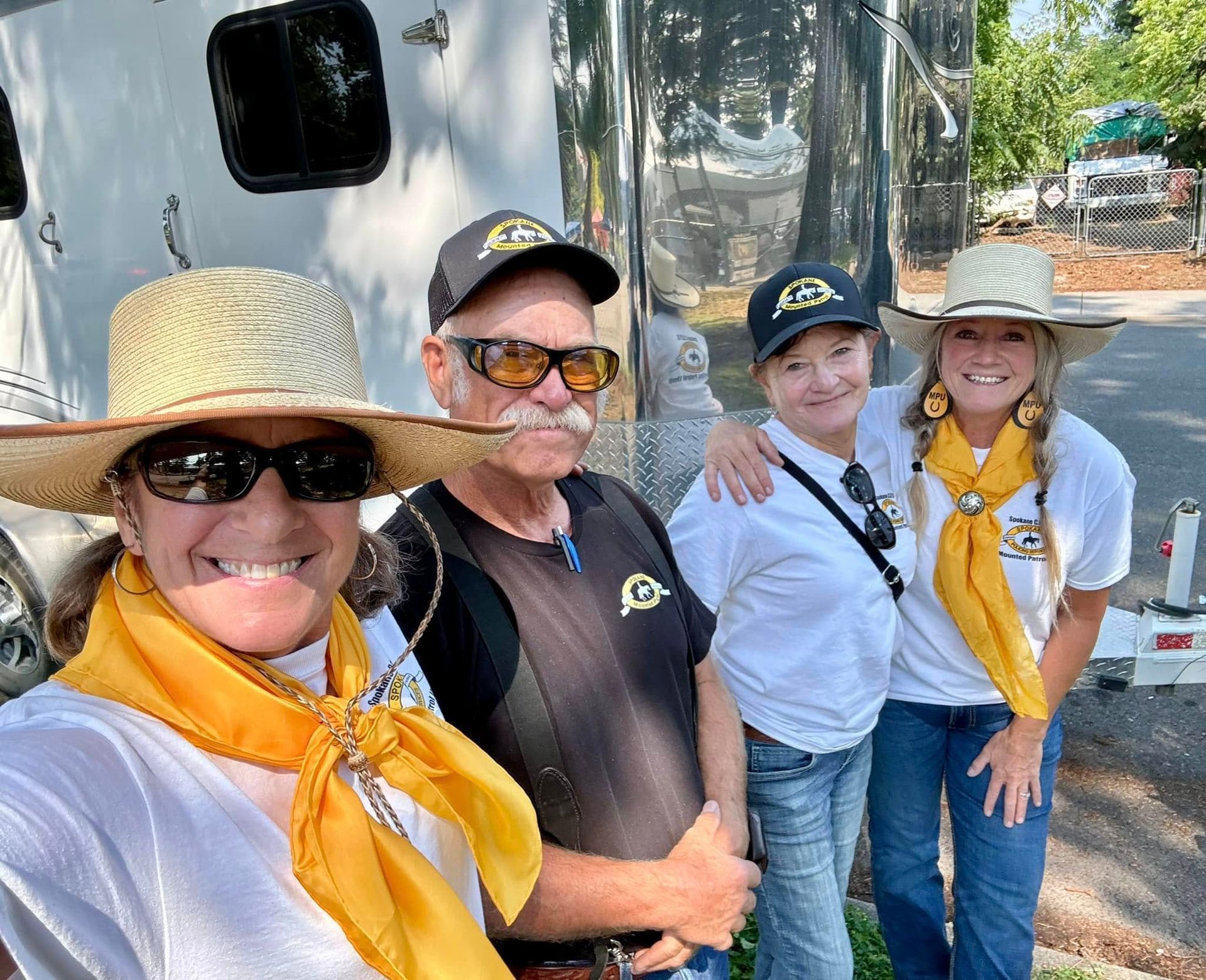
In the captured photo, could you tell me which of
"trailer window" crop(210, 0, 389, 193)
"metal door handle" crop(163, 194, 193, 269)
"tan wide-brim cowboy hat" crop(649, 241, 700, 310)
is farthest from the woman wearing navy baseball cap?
"metal door handle" crop(163, 194, 193, 269)

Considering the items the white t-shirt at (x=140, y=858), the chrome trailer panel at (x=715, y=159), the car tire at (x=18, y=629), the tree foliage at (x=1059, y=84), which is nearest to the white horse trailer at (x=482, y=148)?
the chrome trailer panel at (x=715, y=159)

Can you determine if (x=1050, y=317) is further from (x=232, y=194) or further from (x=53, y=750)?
(x=232, y=194)

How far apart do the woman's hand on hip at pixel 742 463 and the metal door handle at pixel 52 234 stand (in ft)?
10.3

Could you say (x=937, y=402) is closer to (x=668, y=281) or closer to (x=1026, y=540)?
(x=1026, y=540)

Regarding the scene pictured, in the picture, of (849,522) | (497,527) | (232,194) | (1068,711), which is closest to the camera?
(497,527)

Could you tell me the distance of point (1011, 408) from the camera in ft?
7.61

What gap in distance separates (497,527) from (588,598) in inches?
→ 8.3

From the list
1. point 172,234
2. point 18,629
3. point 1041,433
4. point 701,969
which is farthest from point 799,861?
point 18,629

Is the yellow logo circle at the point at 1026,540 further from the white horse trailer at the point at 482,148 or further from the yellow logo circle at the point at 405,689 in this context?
the yellow logo circle at the point at 405,689

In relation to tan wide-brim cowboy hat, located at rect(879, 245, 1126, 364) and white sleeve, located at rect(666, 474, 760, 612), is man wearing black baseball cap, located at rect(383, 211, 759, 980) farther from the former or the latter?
tan wide-brim cowboy hat, located at rect(879, 245, 1126, 364)

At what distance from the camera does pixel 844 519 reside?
2.14 m

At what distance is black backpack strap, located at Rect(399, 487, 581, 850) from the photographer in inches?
60.7

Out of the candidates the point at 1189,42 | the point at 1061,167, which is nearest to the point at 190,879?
the point at 1189,42

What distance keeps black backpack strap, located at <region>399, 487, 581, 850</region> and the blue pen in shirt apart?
0.18 meters
